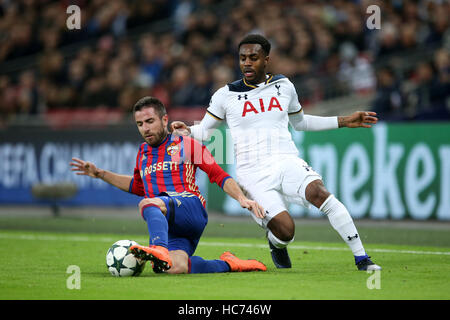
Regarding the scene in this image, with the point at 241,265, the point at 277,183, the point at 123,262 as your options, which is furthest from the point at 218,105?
the point at 123,262

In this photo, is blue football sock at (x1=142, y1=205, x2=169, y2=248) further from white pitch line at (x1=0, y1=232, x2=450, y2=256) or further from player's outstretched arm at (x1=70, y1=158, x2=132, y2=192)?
white pitch line at (x1=0, y1=232, x2=450, y2=256)

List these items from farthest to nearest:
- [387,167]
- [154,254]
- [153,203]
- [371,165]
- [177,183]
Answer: [371,165] → [387,167] → [177,183] → [153,203] → [154,254]

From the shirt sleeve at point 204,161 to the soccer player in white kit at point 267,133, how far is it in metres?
0.19

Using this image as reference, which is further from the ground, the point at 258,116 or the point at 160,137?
the point at 258,116

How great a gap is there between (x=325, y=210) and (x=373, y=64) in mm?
9583

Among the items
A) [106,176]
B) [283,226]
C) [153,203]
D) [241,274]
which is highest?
[106,176]

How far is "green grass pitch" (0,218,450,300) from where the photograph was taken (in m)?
5.49

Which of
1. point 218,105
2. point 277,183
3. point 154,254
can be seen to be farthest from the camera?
point 218,105

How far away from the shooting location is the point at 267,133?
7434 millimetres

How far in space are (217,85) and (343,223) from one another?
402 inches

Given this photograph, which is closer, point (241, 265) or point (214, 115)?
point (241, 265)

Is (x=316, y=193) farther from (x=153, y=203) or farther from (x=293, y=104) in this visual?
(x=153, y=203)
